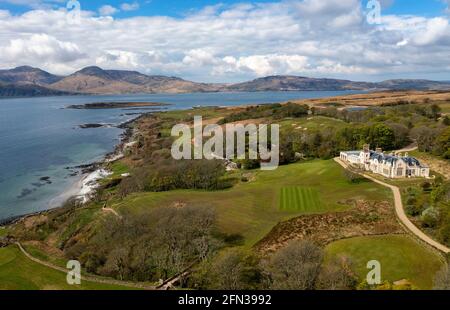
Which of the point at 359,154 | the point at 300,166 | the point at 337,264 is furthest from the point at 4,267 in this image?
the point at 359,154

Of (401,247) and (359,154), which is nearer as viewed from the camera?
(401,247)

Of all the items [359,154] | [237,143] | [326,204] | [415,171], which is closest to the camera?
[326,204]

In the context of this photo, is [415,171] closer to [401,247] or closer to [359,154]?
[359,154]

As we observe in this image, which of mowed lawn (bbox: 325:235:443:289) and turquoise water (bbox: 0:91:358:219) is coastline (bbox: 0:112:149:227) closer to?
turquoise water (bbox: 0:91:358:219)

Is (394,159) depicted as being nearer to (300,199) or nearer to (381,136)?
(300,199)

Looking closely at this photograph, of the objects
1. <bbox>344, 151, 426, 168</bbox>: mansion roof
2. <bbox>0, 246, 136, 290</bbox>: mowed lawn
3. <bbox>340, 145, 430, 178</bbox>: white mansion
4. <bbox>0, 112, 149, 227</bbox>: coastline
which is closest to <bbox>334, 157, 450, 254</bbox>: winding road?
<bbox>340, 145, 430, 178</bbox>: white mansion

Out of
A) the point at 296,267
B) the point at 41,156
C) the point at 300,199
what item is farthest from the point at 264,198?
the point at 41,156
